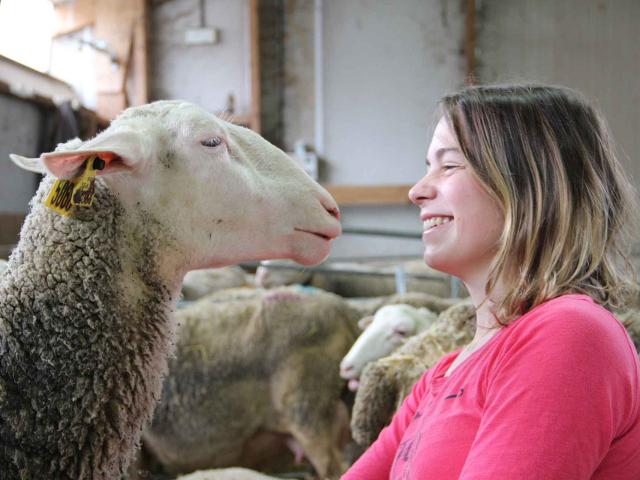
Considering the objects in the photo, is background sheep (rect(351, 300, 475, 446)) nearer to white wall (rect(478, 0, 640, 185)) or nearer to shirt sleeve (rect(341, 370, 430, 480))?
shirt sleeve (rect(341, 370, 430, 480))

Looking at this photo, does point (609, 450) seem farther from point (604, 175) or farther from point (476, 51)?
point (476, 51)

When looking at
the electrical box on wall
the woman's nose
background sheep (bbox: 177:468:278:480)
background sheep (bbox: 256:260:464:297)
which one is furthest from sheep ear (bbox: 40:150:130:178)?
the electrical box on wall

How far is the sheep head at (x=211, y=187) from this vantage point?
117 centimetres

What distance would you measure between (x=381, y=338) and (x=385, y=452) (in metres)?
1.35

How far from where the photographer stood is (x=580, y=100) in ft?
3.34

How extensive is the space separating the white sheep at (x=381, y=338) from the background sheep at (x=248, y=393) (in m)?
0.41

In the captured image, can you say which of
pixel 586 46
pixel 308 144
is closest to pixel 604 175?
pixel 308 144

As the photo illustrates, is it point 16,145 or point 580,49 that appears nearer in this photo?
point 16,145

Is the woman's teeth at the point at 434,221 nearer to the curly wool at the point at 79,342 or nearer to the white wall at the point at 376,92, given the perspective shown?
the curly wool at the point at 79,342

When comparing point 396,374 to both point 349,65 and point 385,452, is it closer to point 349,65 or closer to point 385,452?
point 385,452

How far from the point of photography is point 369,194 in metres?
8.09

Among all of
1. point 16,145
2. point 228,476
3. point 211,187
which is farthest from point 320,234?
point 16,145

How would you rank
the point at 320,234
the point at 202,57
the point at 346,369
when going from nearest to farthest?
the point at 320,234 → the point at 346,369 → the point at 202,57

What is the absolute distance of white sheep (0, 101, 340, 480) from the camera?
3.23 feet
